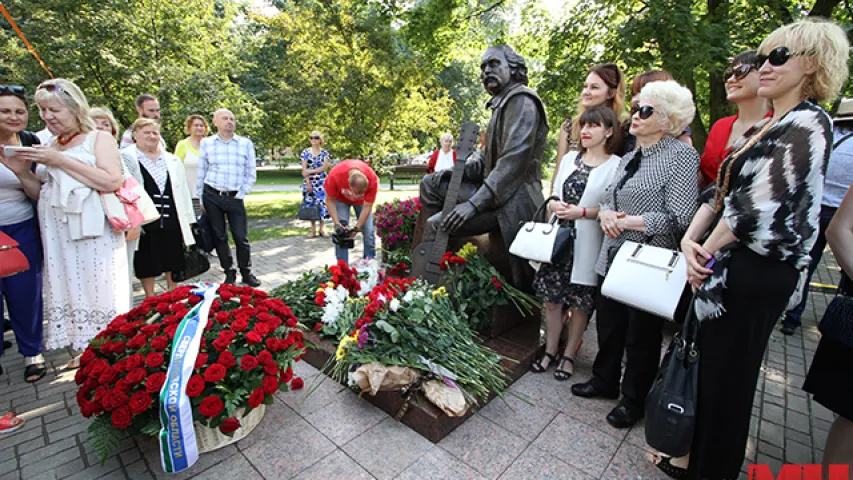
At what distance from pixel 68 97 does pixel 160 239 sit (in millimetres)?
1654

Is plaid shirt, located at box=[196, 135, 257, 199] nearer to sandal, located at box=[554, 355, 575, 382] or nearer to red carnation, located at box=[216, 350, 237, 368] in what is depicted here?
red carnation, located at box=[216, 350, 237, 368]

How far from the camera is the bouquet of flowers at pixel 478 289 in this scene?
3039 mm

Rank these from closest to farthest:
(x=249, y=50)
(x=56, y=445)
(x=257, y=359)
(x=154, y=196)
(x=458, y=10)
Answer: (x=257, y=359) < (x=56, y=445) < (x=154, y=196) < (x=458, y=10) < (x=249, y=50)

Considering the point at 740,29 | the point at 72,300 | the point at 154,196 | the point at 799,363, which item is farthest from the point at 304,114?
the point at 799,363

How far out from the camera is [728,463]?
1810 millimetres

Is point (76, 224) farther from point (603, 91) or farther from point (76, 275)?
point (603, 91)

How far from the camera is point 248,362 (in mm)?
1999

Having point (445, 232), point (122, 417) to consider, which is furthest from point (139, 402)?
point (445, 232)

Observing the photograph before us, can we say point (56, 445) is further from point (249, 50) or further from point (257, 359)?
point (249, 50)

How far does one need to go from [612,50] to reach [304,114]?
23.7 feet

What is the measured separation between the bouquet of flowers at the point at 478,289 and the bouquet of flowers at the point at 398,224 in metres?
2.11

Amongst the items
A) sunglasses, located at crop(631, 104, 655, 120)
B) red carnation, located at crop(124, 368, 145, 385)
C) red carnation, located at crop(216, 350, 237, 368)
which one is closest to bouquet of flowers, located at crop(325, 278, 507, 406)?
red carnation, located at crop(216, 350, 237, 368)

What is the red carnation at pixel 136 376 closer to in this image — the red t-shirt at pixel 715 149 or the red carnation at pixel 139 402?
the red carnation at pixel 139 402

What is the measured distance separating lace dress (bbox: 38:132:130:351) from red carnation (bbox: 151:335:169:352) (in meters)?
1.45
